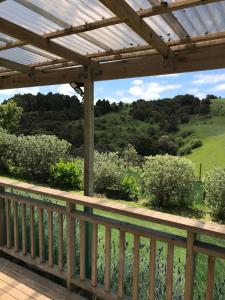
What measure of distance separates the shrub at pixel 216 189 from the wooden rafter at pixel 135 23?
18.1ft

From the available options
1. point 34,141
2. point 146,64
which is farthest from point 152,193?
point 146,64

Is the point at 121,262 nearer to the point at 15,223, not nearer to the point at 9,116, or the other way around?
the point at 15,223

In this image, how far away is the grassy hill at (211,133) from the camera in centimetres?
2022

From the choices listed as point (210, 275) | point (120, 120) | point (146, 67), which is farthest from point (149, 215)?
point (120, 120)

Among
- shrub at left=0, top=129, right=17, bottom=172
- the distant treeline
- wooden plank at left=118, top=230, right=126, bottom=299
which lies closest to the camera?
wooden plank at left=118, top=230, right=126, bottom=299

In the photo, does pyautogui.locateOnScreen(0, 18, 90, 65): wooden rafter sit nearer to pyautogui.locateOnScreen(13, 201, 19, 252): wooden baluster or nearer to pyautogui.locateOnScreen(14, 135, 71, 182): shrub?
pyautogui.locateOnScreen(13, 201, 19, 252): wooden baluster

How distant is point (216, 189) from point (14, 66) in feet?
19.0

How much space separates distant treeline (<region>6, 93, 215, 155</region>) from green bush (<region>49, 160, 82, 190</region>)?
8905 mm

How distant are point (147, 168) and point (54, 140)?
4.16 metres

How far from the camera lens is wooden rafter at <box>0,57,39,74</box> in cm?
359

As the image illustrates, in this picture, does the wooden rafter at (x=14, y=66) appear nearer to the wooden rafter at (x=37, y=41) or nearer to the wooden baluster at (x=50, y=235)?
the wooden rafter at (x=37, y=41)

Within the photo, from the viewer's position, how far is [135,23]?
220 cm

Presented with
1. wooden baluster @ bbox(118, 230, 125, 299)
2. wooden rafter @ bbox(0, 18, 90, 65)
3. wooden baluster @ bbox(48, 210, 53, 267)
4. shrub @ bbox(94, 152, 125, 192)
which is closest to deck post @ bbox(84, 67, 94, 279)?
wooden rafter @ bbox(0, 18, 90, 65)

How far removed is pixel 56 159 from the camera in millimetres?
11516
